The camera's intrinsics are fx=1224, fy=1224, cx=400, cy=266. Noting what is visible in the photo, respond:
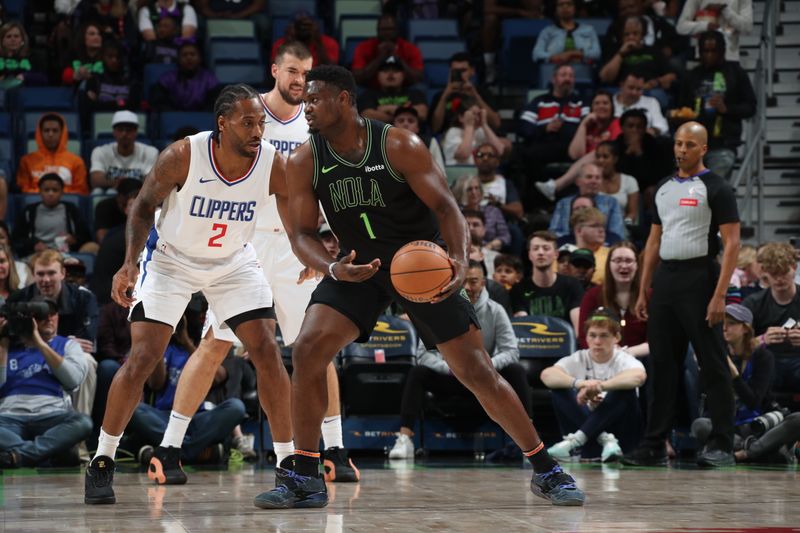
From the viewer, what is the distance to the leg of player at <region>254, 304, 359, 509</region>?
514cm

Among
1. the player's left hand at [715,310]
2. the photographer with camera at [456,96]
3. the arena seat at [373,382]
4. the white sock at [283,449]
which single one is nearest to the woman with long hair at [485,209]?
the photographer with camera at [456,96]

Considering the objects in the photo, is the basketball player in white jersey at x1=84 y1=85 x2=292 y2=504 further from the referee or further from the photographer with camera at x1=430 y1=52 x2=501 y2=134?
the photographer with camera at x1=430 y1=52 x2=501 y2=134

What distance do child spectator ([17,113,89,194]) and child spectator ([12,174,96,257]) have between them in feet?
2.30

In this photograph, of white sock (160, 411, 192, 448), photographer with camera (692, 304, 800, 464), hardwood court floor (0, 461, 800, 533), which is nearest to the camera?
hardwood court floor (0, 461, 800, 533)

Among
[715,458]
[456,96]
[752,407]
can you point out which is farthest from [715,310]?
[456,96]

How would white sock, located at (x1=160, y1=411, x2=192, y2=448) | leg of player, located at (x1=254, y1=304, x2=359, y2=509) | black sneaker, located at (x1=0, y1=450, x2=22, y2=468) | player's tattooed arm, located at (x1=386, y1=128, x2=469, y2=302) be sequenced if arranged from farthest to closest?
black sneaker, located at (x1=0, y1=450, x2=22, y2=468), white sock, located at (x1=160, y1=411, x2=192, y2=448), leg of player, located at (x1=254, y1=304, x2=359, y2=509), player's tattooed arm, located at (x1=386, y1=128, x2=469, y2=302)

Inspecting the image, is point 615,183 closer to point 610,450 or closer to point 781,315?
point 781,315

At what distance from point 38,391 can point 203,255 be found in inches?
110

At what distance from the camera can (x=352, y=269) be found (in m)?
4.91

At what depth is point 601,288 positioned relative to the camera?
9.03 meters

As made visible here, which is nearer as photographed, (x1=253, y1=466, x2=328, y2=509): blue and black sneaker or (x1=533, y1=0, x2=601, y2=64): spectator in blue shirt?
(x1=253, y1=466, x2=328, y2=509): blue and black sneaker

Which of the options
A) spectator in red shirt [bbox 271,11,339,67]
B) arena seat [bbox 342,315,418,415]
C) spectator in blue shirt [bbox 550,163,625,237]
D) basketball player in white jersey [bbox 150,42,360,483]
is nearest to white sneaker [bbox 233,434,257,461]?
arena seat [bbox 342,315,418,415]

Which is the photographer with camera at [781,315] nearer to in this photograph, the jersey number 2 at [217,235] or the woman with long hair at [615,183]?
the woman with long hair at [615,183]

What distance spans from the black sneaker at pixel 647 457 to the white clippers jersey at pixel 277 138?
2767 millimetres
